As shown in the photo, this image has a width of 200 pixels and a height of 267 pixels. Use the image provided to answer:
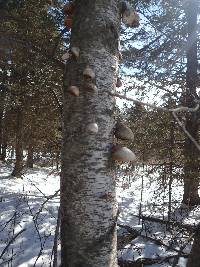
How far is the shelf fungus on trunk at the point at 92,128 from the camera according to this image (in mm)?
1675

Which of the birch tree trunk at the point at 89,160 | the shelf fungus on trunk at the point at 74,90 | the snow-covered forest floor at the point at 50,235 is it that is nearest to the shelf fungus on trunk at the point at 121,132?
the birch tree trunk at the point at 89,160

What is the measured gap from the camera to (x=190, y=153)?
8172 mm

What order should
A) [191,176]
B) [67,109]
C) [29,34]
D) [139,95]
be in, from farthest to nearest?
[139,95]
[191,176]
[29,34]
[67,109]

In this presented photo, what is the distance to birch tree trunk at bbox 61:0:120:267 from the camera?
5.50 feet

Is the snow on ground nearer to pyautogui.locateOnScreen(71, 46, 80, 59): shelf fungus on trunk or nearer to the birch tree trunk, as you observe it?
the birch tree trunk

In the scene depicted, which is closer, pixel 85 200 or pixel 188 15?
pixel 85 200

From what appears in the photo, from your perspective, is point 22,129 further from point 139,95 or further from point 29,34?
point 29,34

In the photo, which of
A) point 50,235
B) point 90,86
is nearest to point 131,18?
point 90,86

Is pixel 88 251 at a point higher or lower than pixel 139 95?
lower

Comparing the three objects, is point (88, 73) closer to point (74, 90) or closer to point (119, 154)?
point (74, 90)

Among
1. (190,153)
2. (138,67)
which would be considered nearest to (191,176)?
(190,153)

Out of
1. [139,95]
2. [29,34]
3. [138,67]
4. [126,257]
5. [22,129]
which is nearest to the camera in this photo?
[126,257]

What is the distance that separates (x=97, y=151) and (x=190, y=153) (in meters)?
6.85

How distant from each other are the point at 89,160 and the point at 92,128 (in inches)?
6.4
